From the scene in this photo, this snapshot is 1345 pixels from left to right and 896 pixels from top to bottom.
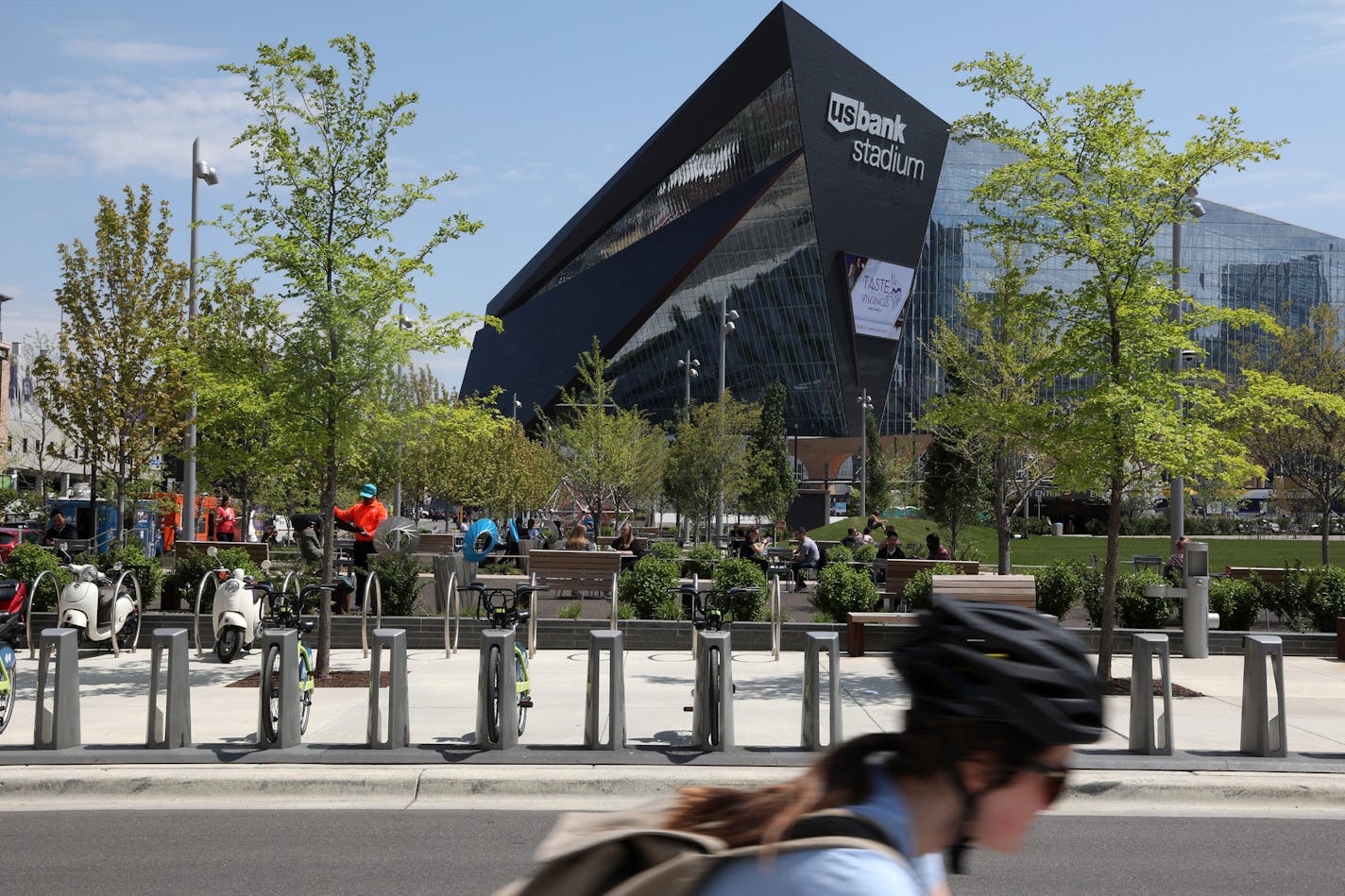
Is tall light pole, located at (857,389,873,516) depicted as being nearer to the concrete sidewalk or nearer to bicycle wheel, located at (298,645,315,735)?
the concrete sidewalk

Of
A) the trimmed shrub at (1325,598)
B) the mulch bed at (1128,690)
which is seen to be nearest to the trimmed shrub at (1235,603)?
the trimmed shrub at (1325,598)

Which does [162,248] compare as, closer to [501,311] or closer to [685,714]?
[685,714]

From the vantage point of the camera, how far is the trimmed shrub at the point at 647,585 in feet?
50.4

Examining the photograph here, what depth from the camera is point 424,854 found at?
6.39 m

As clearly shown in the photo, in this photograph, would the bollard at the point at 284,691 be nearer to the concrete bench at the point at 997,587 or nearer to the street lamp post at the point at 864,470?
the concrete bench at the point at 997,587

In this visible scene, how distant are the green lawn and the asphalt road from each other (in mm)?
20245

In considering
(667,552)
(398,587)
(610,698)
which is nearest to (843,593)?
(398,587)

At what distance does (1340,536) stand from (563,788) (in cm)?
6474

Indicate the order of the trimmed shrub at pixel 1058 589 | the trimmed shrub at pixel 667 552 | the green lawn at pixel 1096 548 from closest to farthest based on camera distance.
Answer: the trimmed shrub at pixel 1058 589 → the trimmed shrub at pixel 667 552 → the green lawn at pixel 1096 548

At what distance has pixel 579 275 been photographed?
9306 cm

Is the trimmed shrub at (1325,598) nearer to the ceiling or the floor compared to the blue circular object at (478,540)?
nearer to the floor

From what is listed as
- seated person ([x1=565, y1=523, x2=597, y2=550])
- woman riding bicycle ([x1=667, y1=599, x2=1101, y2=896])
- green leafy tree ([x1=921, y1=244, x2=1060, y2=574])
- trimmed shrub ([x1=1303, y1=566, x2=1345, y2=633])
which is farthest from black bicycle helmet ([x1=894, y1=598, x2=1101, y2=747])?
seated person ([x1=565, y1=523, x2=597, y2=550])

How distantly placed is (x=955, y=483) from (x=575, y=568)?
39.1 feet

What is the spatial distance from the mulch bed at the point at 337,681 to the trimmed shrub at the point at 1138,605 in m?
9.67
